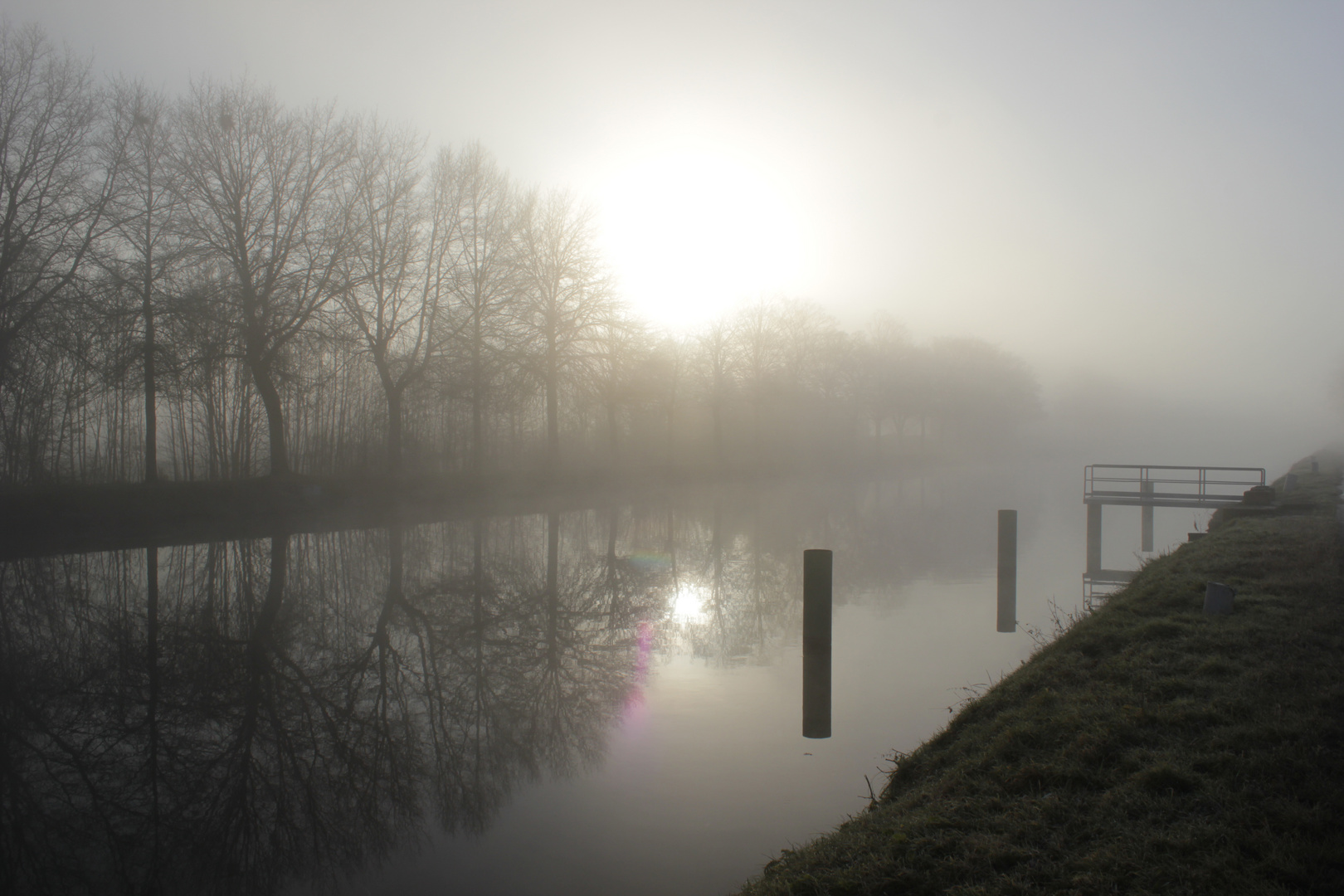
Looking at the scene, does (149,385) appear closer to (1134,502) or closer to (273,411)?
(273,411)

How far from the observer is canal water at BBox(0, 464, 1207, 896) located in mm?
5141

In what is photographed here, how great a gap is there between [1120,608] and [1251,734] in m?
4.69

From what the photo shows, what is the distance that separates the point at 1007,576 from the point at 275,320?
2116 centimetres

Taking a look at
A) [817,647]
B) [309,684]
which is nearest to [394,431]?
[309,684]

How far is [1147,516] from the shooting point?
24.9m

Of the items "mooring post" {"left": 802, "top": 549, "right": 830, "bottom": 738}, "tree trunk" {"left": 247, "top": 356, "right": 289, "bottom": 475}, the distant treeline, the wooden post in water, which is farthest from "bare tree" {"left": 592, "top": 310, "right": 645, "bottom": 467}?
"mooring post" {"left": 802, "top": 549, "right": 830, "bottom": 738}

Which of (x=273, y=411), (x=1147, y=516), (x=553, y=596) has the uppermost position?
(x=273, y=411)

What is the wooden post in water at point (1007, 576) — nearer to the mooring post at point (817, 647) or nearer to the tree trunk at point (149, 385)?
the mooring post at point (817, 647)

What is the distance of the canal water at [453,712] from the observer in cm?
514

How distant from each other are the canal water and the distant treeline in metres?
8.10

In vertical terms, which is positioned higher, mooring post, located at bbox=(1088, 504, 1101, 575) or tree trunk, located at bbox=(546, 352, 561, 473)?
tree trunk, located at bbox=(546, 352, 561, 473)

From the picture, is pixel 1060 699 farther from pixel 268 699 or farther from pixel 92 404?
pixel 92 404

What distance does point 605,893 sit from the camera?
4758 mm

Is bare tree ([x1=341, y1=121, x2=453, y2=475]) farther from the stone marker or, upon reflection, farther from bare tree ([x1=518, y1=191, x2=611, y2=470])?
the stone marker
